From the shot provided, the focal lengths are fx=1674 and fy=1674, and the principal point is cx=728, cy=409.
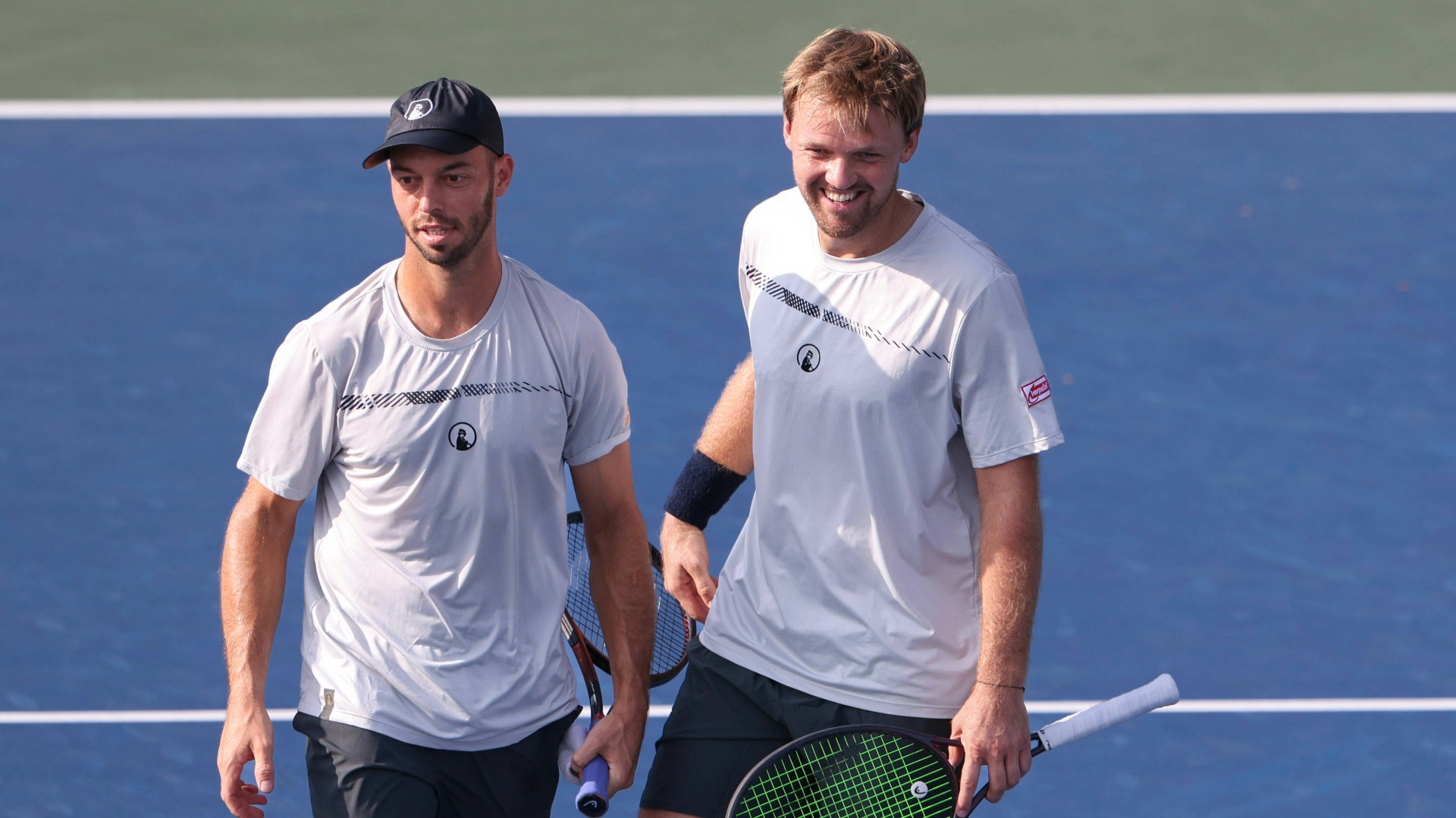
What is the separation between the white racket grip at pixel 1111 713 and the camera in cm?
→ 338

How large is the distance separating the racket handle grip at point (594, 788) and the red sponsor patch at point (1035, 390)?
114cm

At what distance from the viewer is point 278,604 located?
348 cm

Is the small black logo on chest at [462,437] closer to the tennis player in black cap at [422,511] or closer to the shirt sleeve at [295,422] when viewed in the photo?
the tennis player in black cap at [422,511]

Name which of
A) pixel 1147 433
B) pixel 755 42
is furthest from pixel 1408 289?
pixel 755 42

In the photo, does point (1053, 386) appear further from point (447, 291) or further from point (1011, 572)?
point (447, 291)

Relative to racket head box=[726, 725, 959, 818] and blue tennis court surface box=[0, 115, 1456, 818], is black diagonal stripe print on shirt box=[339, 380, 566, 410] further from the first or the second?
blue tennis court surface box=[0, 115, 1456, 818]

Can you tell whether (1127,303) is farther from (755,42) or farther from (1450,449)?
(755,42)

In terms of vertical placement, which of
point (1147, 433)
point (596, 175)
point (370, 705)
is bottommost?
point (370, 705)

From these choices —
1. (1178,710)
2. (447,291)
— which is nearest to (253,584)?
(447,291)

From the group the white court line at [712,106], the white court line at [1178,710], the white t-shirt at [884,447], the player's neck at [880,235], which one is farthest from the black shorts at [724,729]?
the white court line at [712,106]

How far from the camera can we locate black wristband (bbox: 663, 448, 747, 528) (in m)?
4.04

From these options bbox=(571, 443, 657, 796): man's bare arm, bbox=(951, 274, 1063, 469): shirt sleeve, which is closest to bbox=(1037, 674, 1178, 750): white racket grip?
bbox=(951, 274, 1063, 469): shirt sleeve

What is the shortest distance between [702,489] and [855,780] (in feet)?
2.85

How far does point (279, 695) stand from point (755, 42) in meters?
4.62
